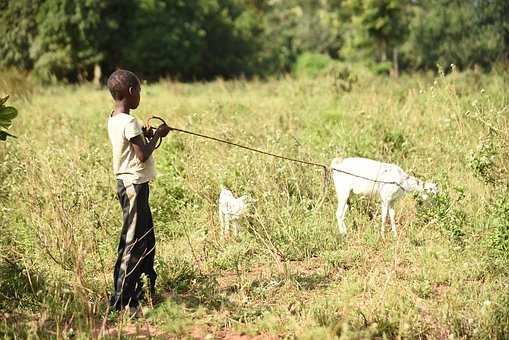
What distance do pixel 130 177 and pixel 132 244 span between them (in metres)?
0.47

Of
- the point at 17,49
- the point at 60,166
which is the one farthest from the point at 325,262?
the point at 17,49

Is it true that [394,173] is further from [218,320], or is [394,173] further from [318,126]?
[318,126]

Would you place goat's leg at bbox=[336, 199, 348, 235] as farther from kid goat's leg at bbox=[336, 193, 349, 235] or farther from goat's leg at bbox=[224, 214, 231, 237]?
goat's leg at bbox=[224, 214, 231, 237]

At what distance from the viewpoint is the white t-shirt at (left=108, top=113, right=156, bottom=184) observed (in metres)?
3.91

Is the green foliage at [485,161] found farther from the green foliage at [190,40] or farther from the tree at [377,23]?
the green foliage at [190,40]

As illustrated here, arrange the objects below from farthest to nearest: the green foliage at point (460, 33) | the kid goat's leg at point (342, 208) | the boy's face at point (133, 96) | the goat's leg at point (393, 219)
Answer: the green foliage at point (460, 33) → the kid goat's leg at point (342, 208) → the goat's leg at point (393, 219) → the boy's face at point (133, 96)

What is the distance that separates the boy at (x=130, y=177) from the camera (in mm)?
3918

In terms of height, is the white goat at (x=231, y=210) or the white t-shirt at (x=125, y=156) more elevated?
the white t-shirt at (x=125, y=156)

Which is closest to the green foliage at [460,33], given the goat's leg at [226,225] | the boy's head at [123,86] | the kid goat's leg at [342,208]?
the kid goat's leg at [342,208]

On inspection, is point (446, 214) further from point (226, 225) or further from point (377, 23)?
point (377, 23)

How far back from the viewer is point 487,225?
197 inches

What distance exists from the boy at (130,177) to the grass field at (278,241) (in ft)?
0.79

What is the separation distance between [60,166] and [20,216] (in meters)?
0.69

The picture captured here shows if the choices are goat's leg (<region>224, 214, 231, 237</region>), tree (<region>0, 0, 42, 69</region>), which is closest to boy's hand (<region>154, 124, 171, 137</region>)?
goat's leg (<region>224, 214, 231, 237</region>)
